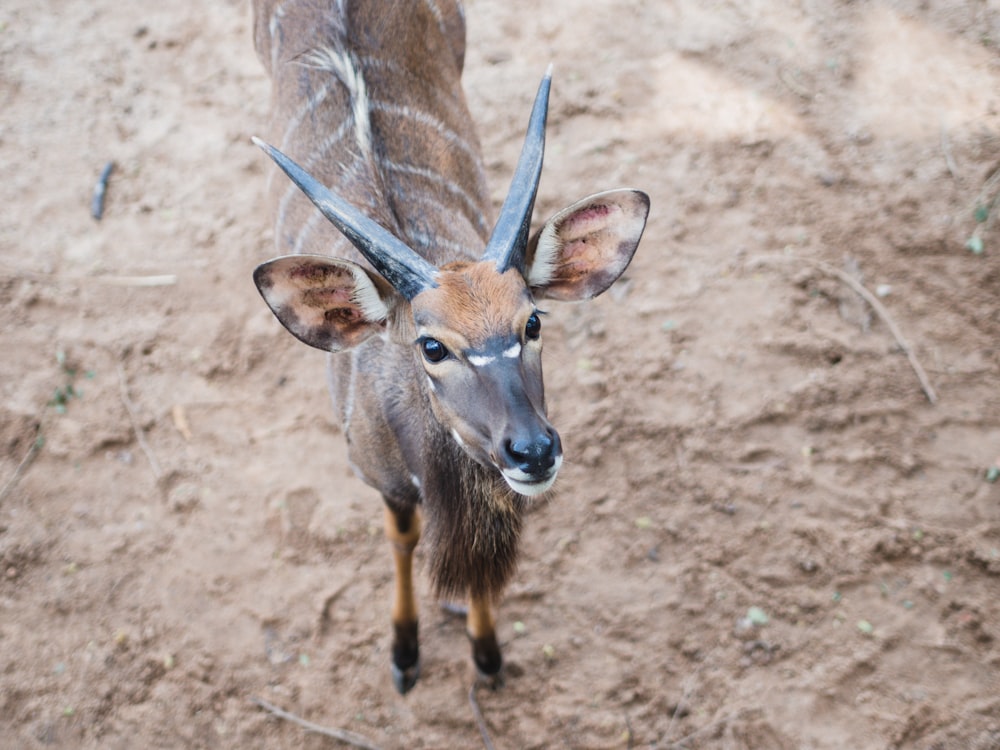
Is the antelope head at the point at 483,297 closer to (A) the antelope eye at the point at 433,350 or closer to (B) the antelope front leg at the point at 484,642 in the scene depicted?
(A) the antelope eye at the point at 433,350

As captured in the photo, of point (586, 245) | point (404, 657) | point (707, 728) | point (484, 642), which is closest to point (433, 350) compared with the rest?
point (586, 245)

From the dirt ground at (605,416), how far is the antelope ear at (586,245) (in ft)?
4.23

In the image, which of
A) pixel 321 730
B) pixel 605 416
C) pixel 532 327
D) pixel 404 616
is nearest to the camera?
pixel 532 327

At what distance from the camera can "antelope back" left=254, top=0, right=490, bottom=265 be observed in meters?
3.10

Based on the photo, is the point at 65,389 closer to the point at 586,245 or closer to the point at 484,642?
the point at 484,642

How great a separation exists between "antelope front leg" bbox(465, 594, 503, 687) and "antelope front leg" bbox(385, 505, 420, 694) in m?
0.23

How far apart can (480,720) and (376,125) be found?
7.38 feet

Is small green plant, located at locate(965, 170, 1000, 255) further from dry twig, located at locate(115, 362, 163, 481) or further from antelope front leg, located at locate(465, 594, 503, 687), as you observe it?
dry twig, located at locate(115, 362, 163, 481)

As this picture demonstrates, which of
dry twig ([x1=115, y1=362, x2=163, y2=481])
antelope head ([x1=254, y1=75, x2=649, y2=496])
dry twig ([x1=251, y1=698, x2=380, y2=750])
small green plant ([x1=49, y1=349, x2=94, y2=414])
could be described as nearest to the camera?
antelope head ([x1=254, y1=75, x2=649, y2=496])

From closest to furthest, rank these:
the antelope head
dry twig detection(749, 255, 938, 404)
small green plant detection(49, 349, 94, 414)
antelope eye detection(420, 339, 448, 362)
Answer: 1. the antelope head
2. antelope eye detection(420, 339, 448, 362)
3. dry twig detection(749, 255, 938, 404)
4. small green plant detection(49, 349, 94, 414)

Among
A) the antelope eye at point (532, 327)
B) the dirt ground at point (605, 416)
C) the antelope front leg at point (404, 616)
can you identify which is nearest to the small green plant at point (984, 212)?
the dirt ground at point (605, 416)

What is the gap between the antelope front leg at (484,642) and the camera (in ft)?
10.6

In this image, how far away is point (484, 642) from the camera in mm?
3268

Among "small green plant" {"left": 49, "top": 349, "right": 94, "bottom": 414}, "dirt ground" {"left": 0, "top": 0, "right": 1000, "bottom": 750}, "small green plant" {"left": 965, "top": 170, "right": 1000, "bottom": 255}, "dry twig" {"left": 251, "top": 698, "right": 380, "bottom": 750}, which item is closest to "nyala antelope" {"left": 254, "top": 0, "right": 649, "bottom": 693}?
"dry twig" {"left": 251, "top": 698, "right": 380, "bottom": 750}
